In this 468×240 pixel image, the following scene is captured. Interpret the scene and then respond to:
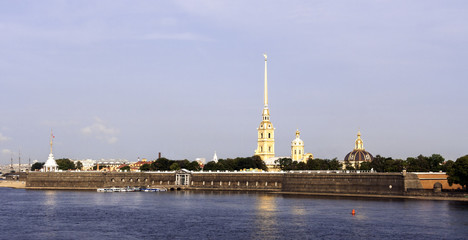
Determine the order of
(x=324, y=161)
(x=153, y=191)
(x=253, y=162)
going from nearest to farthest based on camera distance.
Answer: (x=153, y=191)
(x=324, y=161)
(x=253, y=162)

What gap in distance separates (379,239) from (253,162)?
114 metres

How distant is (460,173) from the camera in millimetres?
96625

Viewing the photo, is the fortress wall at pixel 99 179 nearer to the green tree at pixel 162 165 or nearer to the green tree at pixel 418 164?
the green tree at pixel 162 165

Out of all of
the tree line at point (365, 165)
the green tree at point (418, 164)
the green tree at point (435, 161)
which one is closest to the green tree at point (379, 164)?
the tree line at point (365, 165)

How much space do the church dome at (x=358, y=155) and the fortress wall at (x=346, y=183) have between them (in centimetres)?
5301

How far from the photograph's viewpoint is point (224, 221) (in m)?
75.6

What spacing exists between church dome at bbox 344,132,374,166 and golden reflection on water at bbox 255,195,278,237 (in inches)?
3088

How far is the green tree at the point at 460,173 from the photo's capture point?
95500 millimetres

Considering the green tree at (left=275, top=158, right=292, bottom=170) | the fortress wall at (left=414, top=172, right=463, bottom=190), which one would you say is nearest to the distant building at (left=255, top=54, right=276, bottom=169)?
the green tree at (left=275, top=158, right=292, bottom=170)

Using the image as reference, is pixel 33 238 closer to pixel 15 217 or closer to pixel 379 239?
pixel 15 217

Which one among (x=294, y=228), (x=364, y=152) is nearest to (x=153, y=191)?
(x=364, y=152)

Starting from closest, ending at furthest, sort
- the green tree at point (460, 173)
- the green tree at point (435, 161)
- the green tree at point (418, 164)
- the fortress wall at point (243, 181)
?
1. the green tree at point (460, 173)
2. the fortress wall at point (243, 181)
3. the green tree at point (418, 164)
4. the green tree at point (435, 161)

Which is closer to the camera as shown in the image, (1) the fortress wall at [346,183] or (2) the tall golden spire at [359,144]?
(1) the fortress wall at [346,183]

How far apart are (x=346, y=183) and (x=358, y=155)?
6483 cm
